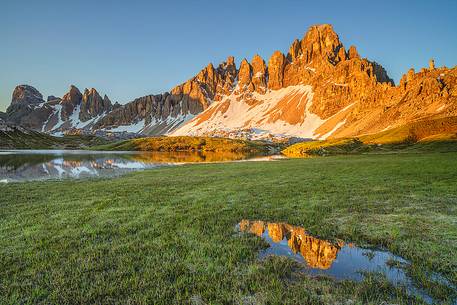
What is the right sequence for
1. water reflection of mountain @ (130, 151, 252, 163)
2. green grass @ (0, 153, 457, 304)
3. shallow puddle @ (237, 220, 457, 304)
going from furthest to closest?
water reflection of mountain @ (130, 151, 252, 163), shallow puddle @ (237, 220, 457, 304), green grass @ (0, 153, 457, 304)

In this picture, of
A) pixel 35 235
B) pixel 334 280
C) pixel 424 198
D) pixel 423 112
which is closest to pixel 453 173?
pixel 424 198

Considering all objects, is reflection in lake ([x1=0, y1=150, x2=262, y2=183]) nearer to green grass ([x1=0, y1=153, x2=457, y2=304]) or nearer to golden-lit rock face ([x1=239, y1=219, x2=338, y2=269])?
green grass ([x1=0, y1=153, x2=457, y2=304])

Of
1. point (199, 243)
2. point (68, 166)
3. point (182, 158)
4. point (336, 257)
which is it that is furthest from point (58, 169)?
A: point (336, 257)

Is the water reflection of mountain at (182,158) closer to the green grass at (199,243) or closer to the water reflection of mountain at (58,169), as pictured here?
the water reflection of mountain at (58,169)

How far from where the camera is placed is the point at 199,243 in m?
12.6

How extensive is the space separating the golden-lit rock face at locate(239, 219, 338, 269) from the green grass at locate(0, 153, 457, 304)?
2.52 ft

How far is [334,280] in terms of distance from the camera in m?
9.22

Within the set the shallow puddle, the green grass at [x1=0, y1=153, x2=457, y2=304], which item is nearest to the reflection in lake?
the green grass at [x1=0, y1=153, x2=457, y2=304]

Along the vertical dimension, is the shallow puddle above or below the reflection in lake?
below

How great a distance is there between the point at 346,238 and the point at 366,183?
17.6 metres

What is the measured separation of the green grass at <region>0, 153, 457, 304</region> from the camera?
8.47 metres

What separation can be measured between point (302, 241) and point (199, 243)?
15.2 feet

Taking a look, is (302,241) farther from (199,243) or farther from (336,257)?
(199,243)

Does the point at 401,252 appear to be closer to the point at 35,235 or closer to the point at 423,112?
the point at 35,235
